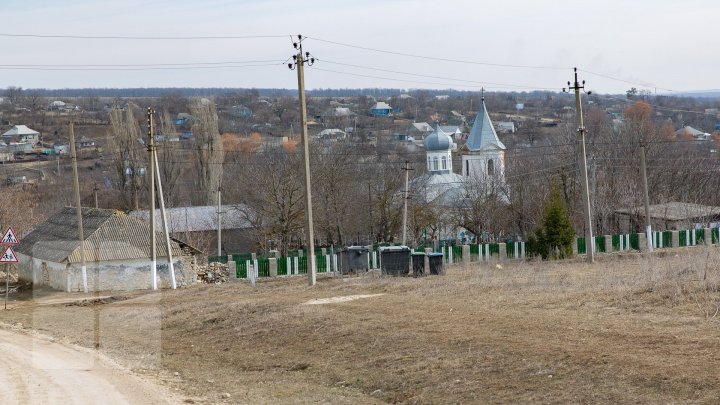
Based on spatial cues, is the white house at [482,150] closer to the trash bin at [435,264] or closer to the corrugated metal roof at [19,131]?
the trash bin at [435,264]

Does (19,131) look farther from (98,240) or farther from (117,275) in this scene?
(117,275)

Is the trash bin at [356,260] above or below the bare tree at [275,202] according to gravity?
below

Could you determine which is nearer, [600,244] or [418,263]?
[418,263]

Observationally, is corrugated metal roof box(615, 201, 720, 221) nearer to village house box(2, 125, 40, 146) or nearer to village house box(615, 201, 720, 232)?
village house box(615, 201, 720, 232)

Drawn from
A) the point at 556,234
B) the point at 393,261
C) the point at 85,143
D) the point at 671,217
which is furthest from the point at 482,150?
the point at 85,143

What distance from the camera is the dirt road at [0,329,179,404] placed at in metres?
14.5

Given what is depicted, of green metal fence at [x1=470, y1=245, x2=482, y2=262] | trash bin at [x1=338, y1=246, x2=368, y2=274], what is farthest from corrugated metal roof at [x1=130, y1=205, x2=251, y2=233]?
trash bin at [x1=338, y1=246, x2=368, y2=274]

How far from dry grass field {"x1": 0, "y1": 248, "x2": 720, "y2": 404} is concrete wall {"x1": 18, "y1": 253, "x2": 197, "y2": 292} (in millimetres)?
12297

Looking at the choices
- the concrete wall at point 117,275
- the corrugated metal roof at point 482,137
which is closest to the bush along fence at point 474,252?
the concrete wall at point 117,275

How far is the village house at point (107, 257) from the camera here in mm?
40594

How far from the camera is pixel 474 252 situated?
52.9 m

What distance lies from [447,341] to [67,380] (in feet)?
21.3

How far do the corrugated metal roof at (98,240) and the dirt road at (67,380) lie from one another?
776 inches

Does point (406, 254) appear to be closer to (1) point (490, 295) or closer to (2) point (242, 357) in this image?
(1) point (490, 295)
